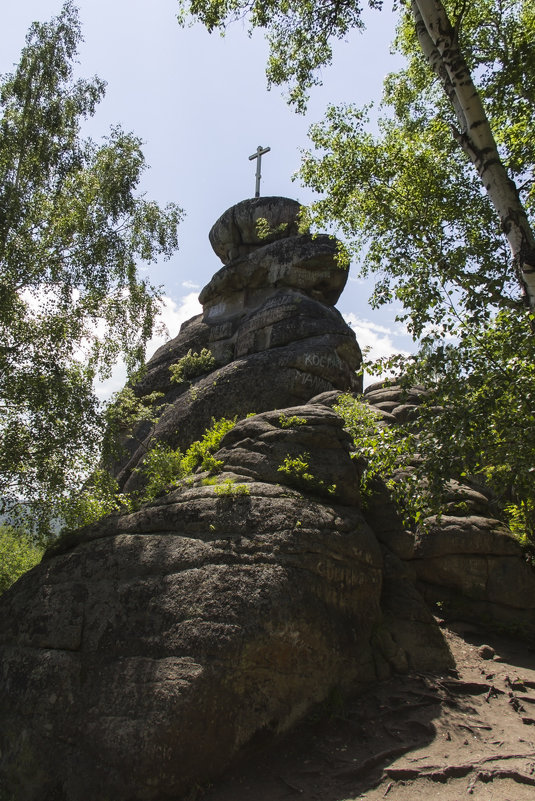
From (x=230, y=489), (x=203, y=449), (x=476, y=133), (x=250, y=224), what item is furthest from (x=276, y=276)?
(x=230, y=489)

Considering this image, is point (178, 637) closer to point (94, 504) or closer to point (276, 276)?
point (94, 504)

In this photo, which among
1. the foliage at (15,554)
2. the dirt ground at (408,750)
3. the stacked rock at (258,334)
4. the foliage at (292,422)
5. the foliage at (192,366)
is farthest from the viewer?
the foliage at (15,554)

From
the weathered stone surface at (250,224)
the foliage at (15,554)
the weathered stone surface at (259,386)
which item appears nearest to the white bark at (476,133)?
the weathered stone surface at (259,386)

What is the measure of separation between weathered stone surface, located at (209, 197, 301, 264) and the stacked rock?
0.05 metres

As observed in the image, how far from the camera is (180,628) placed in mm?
6793

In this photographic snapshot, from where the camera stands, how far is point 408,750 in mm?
6734

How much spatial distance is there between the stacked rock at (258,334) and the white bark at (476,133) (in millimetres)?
7647

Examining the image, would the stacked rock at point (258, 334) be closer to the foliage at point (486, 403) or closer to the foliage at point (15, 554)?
the foliage at point (486, 403)

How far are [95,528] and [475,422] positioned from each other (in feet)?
21.0

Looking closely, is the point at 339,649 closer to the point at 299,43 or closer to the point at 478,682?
the point at 478,682

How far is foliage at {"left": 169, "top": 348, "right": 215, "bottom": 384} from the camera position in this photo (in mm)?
20562

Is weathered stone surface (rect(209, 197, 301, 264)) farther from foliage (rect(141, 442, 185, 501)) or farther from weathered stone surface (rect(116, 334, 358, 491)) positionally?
foliage (rect(141, 442, 185, 501))

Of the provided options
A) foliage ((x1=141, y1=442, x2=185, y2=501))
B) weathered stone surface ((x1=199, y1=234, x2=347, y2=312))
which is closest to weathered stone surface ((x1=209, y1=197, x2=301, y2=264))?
weathered stone surface ((x1=199, y1=234, x2=347, y2=312))

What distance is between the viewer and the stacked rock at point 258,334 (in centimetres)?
1691
